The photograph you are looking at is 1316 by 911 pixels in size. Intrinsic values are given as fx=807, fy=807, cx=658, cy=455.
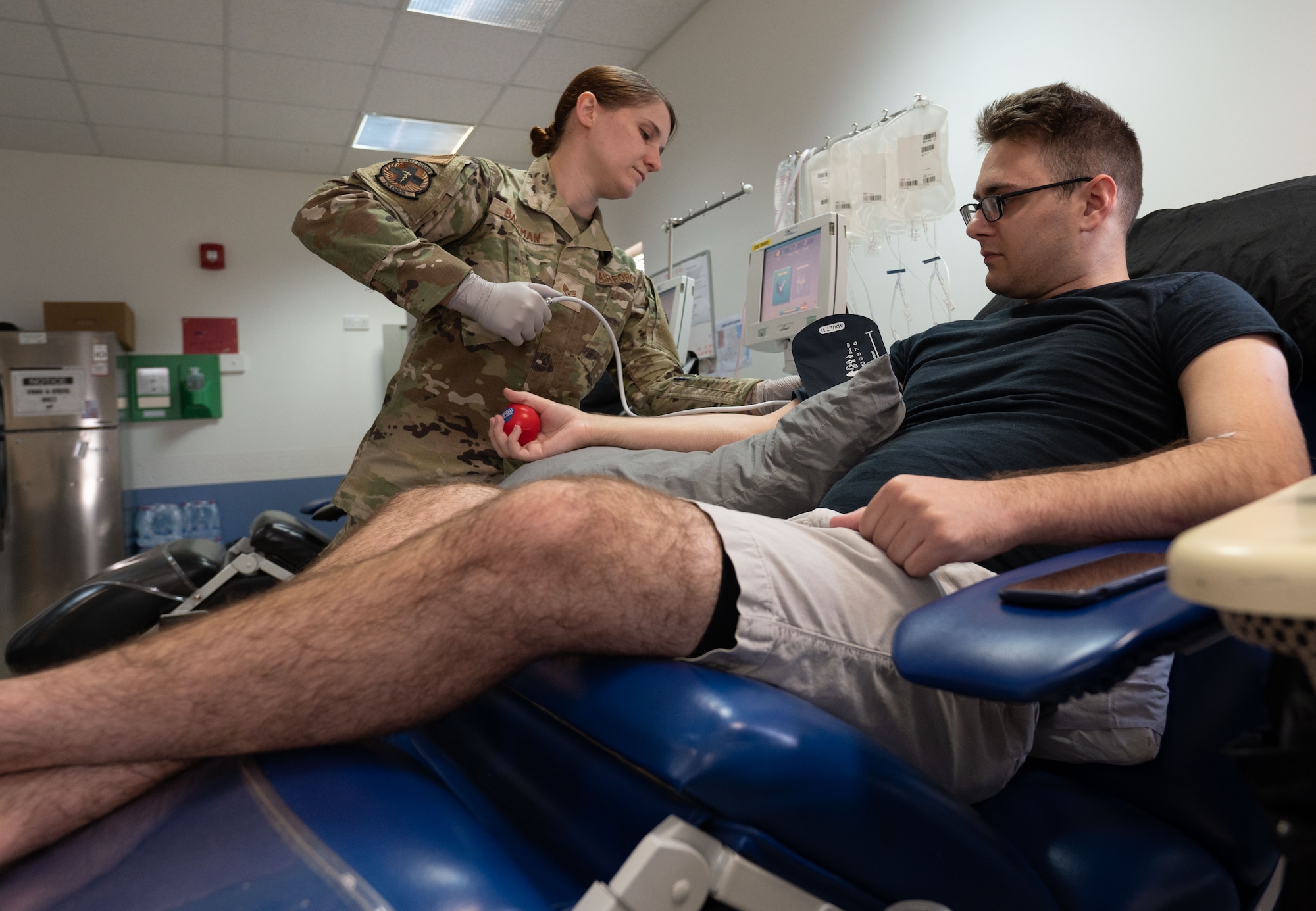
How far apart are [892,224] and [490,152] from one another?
13.2 ft

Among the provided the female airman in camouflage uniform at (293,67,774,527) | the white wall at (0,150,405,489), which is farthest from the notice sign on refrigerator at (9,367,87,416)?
the female airman in camouflage uniform at (293,67,774,527)

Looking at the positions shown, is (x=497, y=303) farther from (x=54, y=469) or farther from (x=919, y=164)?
(x=54, y=469)

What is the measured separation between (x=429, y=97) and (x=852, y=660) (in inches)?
189

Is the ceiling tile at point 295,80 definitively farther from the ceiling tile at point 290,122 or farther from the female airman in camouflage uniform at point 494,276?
the female airman in camouflage uniform at point 494,276

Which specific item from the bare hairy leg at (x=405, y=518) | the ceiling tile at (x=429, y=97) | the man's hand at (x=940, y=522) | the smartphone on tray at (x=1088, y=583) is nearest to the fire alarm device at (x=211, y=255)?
the ceiling tile at (x=429, y=97)

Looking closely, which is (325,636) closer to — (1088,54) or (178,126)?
(1088,54)

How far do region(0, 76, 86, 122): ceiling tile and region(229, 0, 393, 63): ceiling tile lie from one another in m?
1.22

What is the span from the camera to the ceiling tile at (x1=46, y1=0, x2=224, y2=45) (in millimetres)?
3588

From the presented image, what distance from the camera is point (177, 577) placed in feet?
8.52

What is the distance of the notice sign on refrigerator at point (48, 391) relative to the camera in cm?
470

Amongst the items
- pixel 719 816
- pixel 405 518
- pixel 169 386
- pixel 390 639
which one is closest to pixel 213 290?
pixel 169 386

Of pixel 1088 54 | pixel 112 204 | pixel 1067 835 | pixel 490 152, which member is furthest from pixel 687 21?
pixel 1067 835

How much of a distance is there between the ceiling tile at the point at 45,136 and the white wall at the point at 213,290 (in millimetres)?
85

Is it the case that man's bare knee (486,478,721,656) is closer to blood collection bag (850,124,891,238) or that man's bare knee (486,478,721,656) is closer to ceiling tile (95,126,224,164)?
blood collection bag (850,124,891,238)
